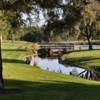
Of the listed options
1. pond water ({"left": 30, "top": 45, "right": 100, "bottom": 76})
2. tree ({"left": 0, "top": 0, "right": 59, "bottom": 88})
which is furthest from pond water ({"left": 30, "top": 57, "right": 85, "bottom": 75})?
tree ({"left": 0, "top": 0, "right": 59, "bottom": 88})

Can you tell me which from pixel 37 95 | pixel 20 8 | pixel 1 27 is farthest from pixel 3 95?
pixel 20 8

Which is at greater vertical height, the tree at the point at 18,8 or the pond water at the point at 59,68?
the tree at the point at 18,8

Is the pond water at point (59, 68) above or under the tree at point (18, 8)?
→ under

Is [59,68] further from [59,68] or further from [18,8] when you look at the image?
[18,8]

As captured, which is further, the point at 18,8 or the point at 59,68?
the point at 59,68

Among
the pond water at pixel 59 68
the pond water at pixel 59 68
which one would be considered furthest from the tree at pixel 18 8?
the pond water at pixel 59 68

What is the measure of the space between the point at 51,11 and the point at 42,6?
2.49ft

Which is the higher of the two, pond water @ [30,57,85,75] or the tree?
the tree

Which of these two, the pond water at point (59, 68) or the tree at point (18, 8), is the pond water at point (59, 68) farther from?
the tree at point (18, 8)

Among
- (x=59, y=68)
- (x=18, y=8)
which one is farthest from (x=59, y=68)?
(x=18, y=8)

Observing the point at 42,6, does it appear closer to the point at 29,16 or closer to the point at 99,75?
the point at 29,16

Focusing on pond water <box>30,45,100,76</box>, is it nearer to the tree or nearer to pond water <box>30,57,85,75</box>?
pond water <box>30,57,85,75</box>

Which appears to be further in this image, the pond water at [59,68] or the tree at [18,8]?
the pond water at [59,68]

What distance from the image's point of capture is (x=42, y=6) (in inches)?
719
